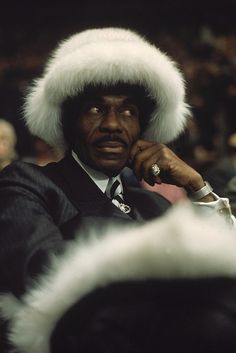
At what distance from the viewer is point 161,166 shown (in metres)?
1.81

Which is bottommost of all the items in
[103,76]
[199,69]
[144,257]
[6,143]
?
[199,69]

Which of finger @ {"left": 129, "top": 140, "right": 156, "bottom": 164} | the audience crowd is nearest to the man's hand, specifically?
finger @ {"left": 129, "top": 140, "right": 156, "bottom": 164}

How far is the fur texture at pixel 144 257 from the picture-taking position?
87 cm

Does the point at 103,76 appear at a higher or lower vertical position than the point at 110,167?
higher

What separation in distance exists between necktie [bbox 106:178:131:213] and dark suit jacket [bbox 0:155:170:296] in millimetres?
34

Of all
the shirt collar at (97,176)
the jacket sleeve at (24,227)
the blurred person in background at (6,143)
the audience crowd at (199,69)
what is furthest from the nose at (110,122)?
the audience crowd at (199,69)

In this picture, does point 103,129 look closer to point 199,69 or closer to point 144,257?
point 144,257

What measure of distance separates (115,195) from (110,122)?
0.22 metres

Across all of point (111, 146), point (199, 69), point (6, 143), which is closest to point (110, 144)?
point (111, 146)

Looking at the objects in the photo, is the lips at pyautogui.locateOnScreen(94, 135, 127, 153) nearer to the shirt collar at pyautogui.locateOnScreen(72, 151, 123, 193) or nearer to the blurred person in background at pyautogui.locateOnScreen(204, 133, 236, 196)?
the shirt collar at pyautogui.locateOnScreen(72, 151, 123, 193)

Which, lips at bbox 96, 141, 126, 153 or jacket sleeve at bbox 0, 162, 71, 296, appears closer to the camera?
jacket sleeve at bbox 0, 162, 71, 296

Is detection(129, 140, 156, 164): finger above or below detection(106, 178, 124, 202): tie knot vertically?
above

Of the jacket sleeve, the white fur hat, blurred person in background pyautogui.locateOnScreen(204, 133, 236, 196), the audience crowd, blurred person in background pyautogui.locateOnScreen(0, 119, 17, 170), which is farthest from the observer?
the audience crowd

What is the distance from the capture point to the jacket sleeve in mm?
1195
